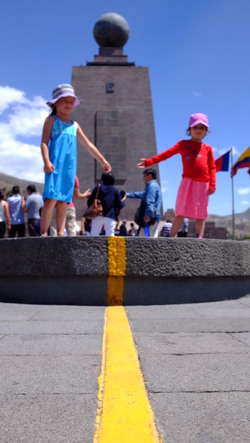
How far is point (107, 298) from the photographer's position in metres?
3.79

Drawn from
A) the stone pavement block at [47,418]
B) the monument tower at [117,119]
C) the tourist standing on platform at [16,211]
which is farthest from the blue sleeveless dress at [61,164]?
the monument tower at [117,119]

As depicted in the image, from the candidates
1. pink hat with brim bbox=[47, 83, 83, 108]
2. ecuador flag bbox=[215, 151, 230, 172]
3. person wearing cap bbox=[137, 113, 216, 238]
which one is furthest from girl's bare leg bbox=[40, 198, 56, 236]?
ecuador flag bbox=[215, 151, 230, 172]

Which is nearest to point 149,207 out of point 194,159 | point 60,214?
point 194,159

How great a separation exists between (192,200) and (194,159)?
502 millimetres

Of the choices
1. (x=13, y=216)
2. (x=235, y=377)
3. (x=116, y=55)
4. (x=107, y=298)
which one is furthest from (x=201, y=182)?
(x=116, y=55)

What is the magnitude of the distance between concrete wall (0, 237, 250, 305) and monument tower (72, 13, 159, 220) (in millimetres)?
19480

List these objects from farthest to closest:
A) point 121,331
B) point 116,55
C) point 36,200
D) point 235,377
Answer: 1. point 116,55
2. point 36,200
3. point 121,331
4. point 235,377

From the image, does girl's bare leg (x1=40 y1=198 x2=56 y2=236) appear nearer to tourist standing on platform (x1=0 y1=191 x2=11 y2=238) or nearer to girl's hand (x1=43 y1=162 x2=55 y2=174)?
girl's hand (x1=43 y1=162 x2=55 y2=174)

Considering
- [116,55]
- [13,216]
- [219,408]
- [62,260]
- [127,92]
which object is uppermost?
[116,55]

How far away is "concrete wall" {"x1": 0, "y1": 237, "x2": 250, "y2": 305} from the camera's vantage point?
3746 millimetres

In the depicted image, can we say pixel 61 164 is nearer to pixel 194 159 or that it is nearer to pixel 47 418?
pixel 194 159

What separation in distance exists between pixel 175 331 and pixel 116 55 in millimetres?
26332

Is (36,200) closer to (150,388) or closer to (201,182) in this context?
(201,182)

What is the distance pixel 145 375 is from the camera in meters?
1.75
